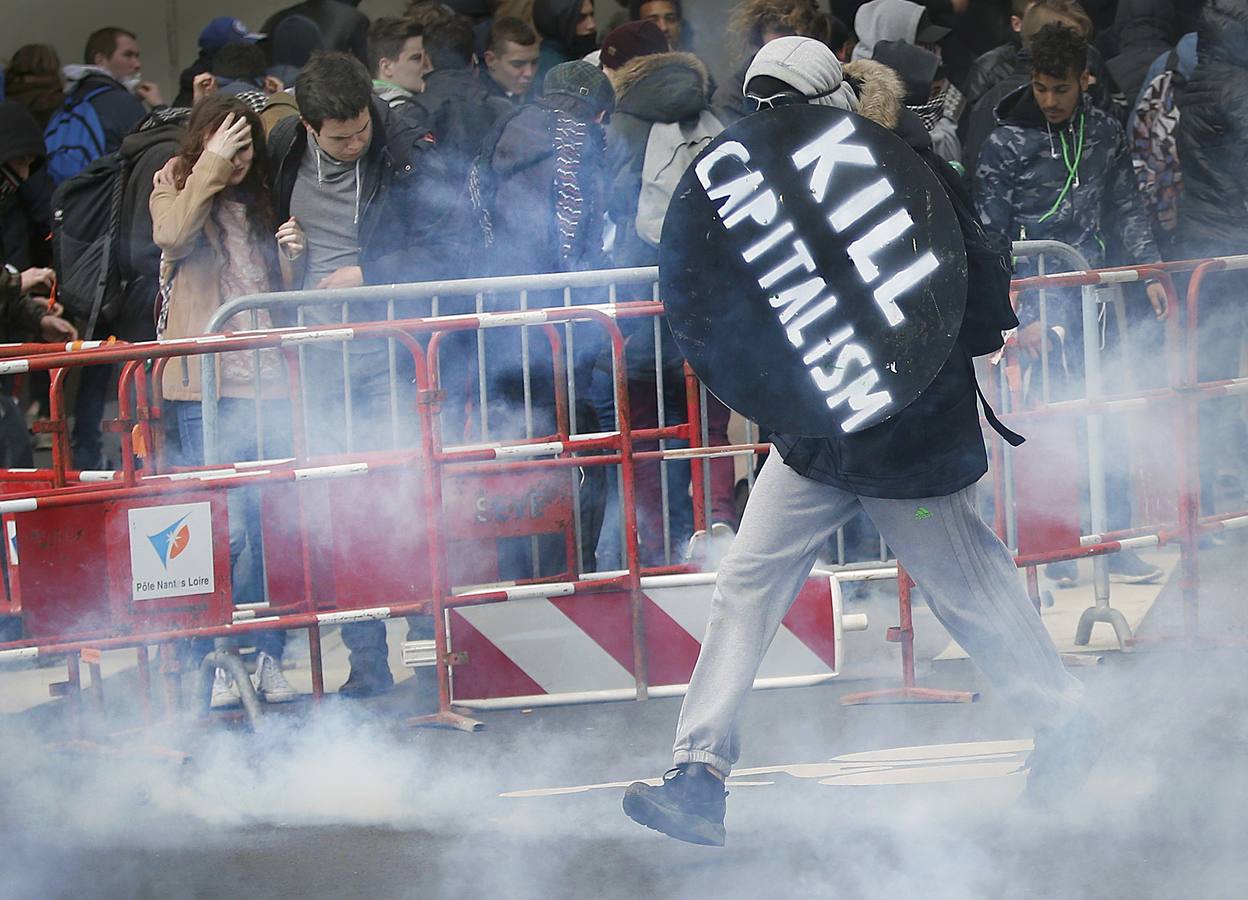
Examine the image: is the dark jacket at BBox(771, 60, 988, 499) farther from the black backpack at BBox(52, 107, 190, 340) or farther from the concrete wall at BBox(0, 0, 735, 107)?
the concrete wall at BBox(0, 0, 735, 107)

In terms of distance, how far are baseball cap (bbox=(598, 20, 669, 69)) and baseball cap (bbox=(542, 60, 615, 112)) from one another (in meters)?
0.52

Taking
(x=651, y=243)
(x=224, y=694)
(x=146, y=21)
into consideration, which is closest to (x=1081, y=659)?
(x=651, y=243)

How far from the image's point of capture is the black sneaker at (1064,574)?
280 inches

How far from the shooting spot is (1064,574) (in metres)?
7.19

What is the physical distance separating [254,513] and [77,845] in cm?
169

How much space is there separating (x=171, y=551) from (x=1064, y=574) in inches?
141

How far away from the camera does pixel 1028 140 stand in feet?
23.5

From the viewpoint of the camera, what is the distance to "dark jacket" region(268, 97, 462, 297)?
254 inches

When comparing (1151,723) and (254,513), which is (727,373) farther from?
(254,513)

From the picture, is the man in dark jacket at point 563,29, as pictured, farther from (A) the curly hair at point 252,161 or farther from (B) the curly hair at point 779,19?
(A) the curly hair at point 252,161

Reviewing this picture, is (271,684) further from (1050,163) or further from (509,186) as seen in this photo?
(1050,163)

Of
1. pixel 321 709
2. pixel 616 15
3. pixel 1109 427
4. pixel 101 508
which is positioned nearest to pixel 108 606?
pixel 101 508

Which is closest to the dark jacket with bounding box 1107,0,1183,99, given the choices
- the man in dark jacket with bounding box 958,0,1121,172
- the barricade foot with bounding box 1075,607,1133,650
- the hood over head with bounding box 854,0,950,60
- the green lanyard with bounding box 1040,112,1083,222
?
the man in dark jacket with bounding box 958,0,1121,172

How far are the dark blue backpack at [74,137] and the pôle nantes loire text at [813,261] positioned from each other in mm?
5121
